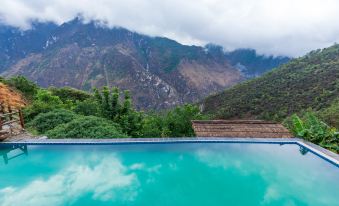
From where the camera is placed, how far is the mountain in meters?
31.6

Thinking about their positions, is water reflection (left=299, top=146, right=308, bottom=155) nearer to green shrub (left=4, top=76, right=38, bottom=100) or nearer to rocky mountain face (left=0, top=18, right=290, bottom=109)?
green shrub (left=4, top=76, right=38, bottom=100)

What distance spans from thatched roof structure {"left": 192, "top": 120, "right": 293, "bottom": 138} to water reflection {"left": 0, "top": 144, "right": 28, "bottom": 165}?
4.59m

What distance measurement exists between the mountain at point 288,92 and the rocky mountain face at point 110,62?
229 ft

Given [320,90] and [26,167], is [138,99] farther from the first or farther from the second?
[26,167]

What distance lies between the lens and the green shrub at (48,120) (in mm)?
9384

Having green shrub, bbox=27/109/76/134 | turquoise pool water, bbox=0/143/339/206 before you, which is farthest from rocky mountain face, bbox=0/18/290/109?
turquoise pool water, bbox=0/143/339/206

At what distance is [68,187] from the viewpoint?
5.97 m

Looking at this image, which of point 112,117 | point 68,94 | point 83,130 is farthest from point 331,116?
point 68,94

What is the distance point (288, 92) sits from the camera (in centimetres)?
3669

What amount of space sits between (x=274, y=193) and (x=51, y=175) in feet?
15.3

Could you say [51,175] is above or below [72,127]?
below

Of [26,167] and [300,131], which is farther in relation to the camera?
[300,131]

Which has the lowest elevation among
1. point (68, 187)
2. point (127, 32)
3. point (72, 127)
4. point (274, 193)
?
point (274, 193)

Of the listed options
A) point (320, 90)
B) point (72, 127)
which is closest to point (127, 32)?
point (320, 90)
